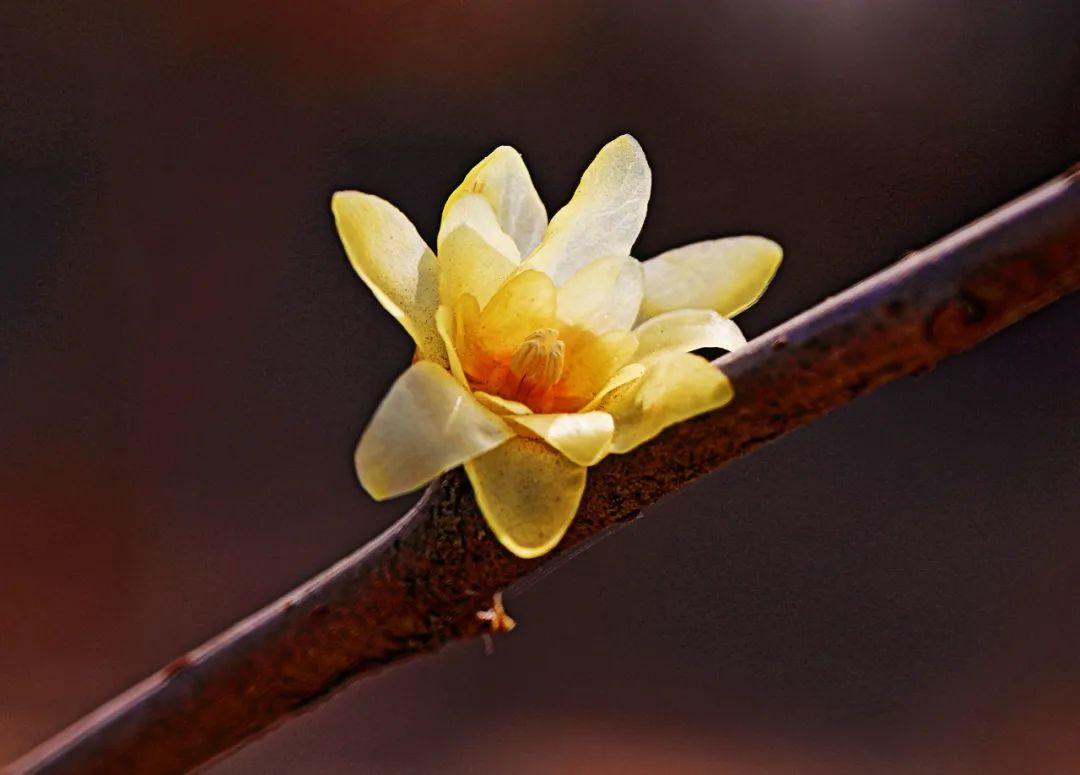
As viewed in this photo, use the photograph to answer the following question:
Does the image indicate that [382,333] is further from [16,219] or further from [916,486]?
[916,486]

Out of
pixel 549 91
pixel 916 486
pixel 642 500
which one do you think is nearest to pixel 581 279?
pixel 642 500

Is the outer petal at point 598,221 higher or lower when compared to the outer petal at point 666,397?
higher

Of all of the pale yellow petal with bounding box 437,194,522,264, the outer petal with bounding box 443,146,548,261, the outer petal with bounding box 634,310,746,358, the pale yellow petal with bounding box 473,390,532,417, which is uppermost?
the outer petal with bounding box 443,146,548,261

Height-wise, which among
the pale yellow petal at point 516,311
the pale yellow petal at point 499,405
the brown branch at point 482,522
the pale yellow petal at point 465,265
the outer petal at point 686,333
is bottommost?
the brown branch at point 482,522

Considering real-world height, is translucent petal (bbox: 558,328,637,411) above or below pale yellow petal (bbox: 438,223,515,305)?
below
